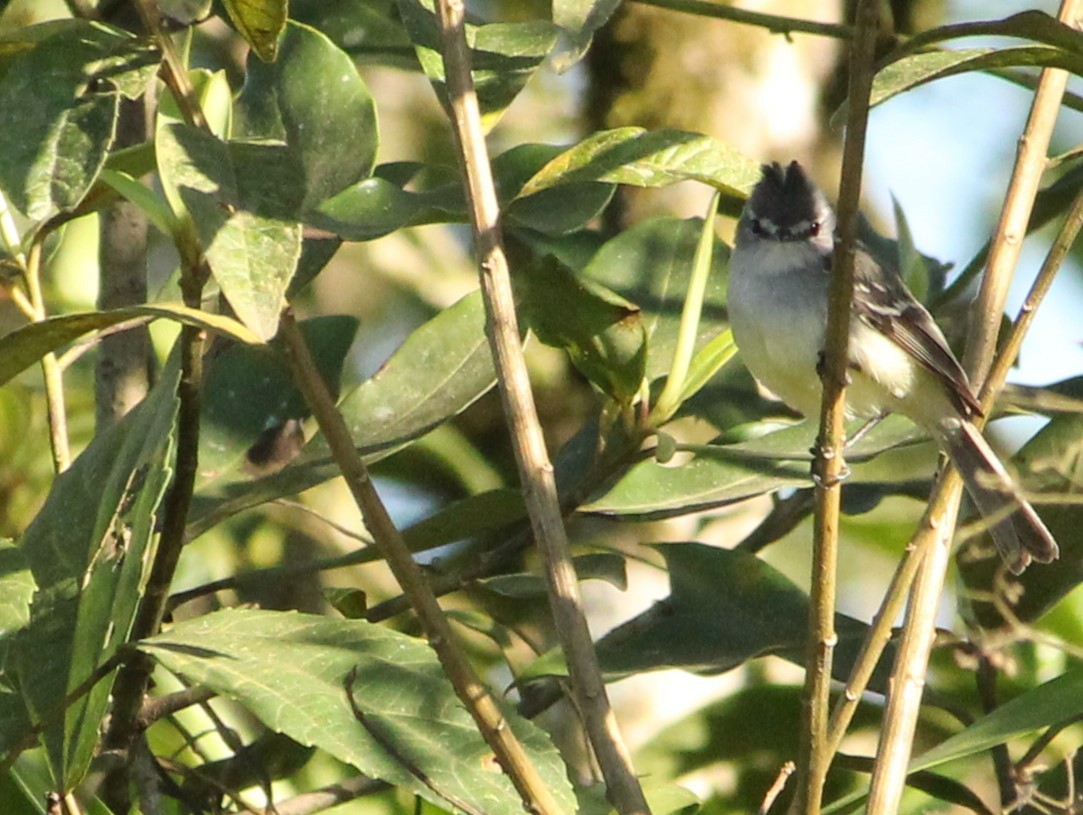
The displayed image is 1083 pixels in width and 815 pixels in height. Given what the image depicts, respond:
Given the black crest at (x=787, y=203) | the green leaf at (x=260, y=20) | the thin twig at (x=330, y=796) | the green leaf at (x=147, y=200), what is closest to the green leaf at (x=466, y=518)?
the thin twig at (x=330, y=796)

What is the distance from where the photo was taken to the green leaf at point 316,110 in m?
1.76

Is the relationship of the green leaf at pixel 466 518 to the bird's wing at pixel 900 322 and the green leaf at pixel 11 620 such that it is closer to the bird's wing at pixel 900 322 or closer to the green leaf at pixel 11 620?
the green leaf at pixel 11 620

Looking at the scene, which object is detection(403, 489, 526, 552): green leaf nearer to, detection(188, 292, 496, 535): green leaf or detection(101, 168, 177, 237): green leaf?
detection(188, 292, 496, 535): green leaf

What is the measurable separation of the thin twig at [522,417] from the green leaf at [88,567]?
1.16 feet

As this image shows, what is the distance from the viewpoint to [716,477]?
2.14 m

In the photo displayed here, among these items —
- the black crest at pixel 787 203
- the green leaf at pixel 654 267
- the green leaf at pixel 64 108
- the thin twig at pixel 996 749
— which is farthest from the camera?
the black crest at pixel 787 203

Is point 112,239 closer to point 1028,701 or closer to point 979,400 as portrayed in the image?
point 979,400

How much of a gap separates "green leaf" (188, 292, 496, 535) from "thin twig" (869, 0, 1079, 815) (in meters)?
0.65

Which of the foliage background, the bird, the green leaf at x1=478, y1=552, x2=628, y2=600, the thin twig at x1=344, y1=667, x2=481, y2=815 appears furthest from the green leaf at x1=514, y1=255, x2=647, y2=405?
the thin twig at x1=344, y1=667, x2=481, y2=815

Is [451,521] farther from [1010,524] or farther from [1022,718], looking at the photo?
[1010,524]

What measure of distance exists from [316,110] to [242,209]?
589 mm

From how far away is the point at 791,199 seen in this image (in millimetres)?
3258

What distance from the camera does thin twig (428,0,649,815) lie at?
132 cm

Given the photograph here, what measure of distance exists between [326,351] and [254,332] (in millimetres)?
1118
